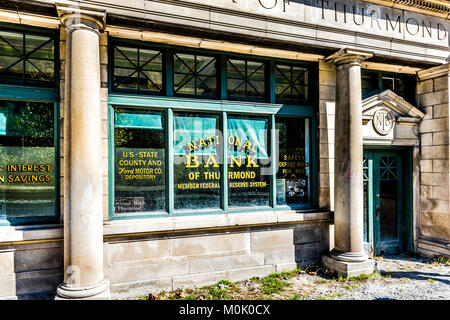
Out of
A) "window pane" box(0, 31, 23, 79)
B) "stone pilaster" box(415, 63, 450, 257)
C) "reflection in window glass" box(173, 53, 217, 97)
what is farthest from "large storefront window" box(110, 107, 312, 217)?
"stone pilaster" box(415, 63, 450, 257)

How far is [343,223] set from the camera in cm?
589

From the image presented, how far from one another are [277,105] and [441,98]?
4221 mm

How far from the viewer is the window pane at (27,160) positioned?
4.74 meters

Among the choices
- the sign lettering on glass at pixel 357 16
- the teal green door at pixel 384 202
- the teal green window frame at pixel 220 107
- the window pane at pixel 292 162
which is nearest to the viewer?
the teal green window frame at pixel 220 107

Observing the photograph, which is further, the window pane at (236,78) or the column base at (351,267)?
the window pane at (236,78)

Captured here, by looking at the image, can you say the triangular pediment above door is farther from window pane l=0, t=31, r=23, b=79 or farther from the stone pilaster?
window pane l=0, t=31, r=23, b=79

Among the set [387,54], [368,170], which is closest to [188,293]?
[368,170]

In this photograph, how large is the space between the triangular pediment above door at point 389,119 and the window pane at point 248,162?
2585 millimetres

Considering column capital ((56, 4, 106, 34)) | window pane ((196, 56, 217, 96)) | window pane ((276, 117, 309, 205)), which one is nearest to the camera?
column capital ((56, 4, 106, 34))

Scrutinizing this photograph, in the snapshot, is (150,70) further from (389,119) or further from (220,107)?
(389,119)

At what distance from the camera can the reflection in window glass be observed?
566 cm

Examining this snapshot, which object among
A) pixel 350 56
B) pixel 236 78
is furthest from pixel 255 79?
pixel 350 56

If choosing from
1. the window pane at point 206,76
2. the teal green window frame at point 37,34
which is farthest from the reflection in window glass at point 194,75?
the teal green window frame at point 37,34

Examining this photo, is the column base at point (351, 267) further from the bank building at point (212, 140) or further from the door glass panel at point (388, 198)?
the door glass panel at point (388, 198)
